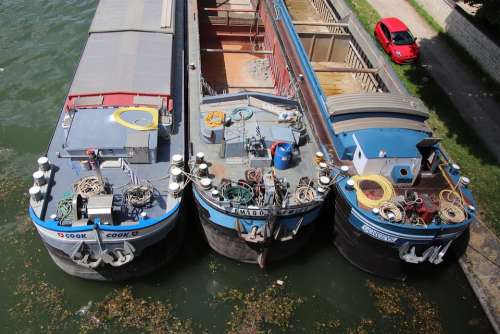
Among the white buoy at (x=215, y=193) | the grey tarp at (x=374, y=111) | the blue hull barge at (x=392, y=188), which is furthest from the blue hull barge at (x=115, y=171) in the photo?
the grey tarp at (x=374, y=111)

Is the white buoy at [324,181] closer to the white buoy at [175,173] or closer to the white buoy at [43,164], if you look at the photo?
the white buoy at [175,173]

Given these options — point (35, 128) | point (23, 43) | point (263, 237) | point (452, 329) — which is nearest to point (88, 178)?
point (263, 237)

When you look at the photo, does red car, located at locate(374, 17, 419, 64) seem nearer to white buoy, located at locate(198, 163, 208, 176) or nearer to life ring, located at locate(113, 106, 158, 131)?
life ring, located at locate(113, 106, 158, 131)

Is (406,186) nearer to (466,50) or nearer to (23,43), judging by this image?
(466,50)

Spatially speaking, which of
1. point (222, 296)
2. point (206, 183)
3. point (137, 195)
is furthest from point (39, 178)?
point (222, 296)

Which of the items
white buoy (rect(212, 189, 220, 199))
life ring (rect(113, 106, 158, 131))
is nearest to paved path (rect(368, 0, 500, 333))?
white buoy (rect(212, 189, 220, 199))

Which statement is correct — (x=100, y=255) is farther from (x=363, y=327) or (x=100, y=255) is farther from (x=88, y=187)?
(x=363, y=327)
